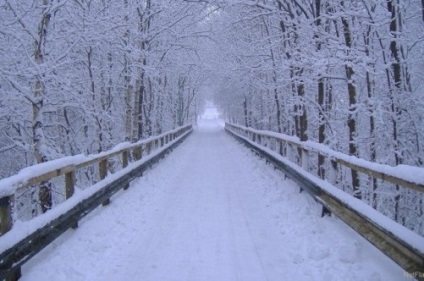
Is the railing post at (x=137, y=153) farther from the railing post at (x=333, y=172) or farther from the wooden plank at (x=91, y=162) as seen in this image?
the railing post at (x=333, y=172)

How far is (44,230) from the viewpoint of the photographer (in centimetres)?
559

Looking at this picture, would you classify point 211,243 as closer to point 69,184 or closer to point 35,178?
point 69,184

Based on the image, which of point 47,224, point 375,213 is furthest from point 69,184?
point 375,213

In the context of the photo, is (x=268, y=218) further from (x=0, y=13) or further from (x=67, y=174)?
→ (x=0, y=13)

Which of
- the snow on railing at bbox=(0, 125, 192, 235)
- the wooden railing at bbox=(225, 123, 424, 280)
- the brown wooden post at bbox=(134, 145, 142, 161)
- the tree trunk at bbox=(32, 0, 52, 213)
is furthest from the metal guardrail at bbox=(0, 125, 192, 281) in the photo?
the brown wooden post at bbox=(134, 145, 142, 161)

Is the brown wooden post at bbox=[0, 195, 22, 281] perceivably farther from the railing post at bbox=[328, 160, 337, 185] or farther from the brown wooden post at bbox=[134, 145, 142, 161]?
the brown wooden post at bbox=[134, 145, 142, 161]

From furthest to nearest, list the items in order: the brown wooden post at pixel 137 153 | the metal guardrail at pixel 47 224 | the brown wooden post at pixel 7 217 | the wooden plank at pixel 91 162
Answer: the brown wooden post at pixel 137 153 → the wooden plank at pixel 91 162 → the brown wooden post at pixel 7 217 → the metal guardrail at pixel 47 224

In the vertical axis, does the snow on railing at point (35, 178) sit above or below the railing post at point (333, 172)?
above

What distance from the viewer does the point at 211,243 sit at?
6.67 meters

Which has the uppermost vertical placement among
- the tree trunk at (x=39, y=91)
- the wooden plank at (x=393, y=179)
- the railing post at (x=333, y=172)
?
the tree trunk at (x=39, y=91)

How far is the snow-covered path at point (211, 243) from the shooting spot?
541cm

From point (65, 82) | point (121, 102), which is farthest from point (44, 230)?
point (121, 102)

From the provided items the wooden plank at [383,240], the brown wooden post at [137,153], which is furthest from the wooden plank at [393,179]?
the brown wooden post at [137,153]

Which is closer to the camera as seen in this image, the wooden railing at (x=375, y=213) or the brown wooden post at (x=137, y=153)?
the wooden railing at (x=375, y=213)
